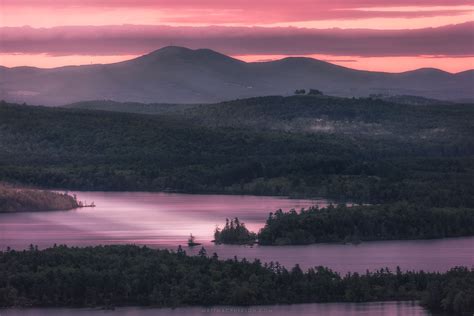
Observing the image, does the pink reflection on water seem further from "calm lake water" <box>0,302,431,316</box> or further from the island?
"calm lake water" <box>0,302,431,316</box>

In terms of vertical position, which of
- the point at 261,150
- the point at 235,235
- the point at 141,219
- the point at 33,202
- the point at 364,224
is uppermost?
the point at 261,150

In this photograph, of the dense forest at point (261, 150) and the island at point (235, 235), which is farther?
the dense forest at point (261, 150)

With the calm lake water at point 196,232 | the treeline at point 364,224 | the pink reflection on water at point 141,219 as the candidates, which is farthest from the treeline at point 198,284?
the treeline at point 364,224

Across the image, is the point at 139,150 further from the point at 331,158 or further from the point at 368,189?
the point at 368,189

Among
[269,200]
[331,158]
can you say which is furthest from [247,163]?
[269,200]

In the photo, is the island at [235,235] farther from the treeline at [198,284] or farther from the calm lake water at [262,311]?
the calm lake water at [262,311]

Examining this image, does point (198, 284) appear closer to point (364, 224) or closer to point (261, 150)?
point (364, 224)

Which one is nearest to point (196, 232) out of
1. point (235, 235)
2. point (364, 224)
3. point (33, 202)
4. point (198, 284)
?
point (235, 235)
